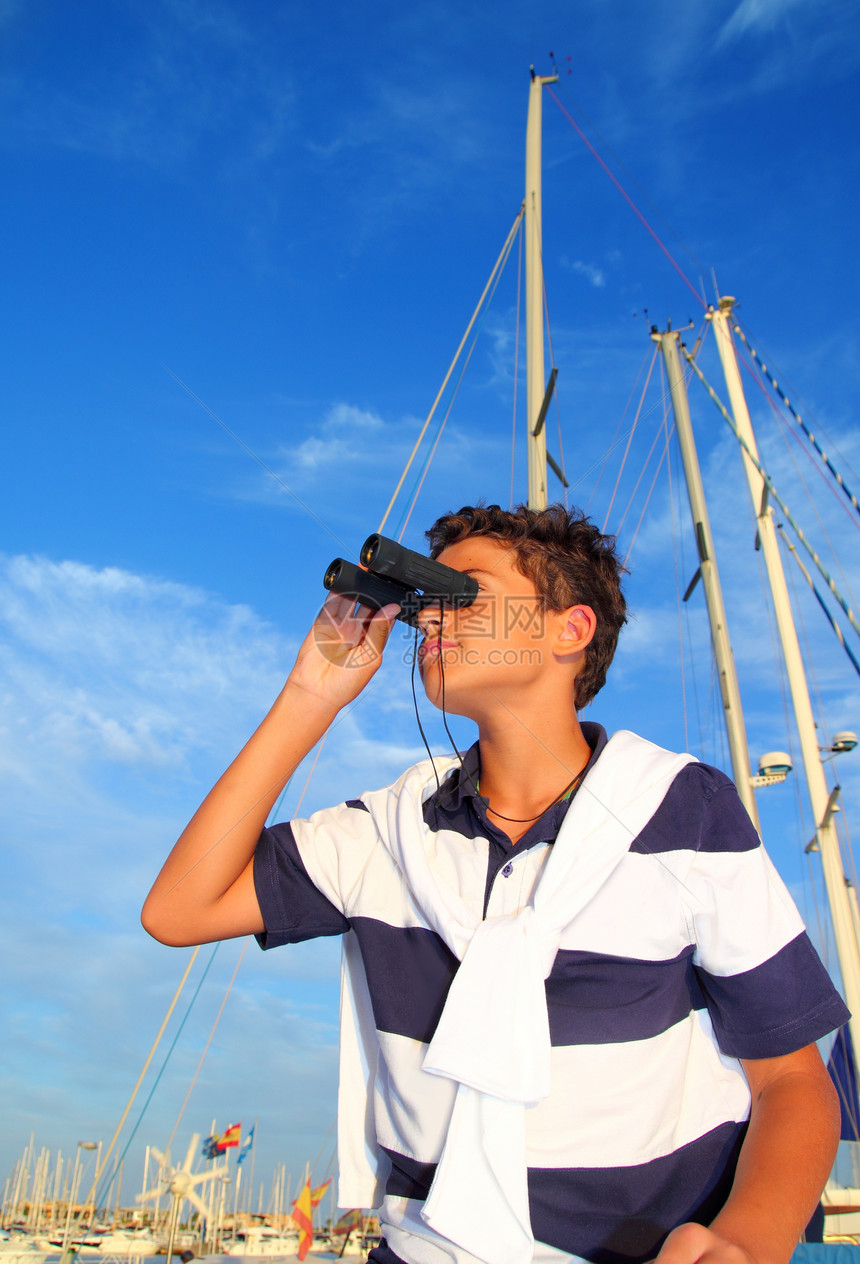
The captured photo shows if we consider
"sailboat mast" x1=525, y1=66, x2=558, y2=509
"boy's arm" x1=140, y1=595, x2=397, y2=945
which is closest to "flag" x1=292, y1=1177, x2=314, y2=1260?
"sailboat mast" x1=525, y1=66, x2=558, y2=509

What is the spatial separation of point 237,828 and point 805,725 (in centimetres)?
994

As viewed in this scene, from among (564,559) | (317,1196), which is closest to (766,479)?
(564,559)

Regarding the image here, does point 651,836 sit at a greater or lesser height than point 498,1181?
greater

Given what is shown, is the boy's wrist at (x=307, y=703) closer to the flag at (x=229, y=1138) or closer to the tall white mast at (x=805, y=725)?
the tall white mast at (x=805, y=725)

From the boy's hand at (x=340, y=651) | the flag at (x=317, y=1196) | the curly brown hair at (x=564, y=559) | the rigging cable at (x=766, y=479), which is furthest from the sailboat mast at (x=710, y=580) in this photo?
the flag at (x=317, y=1196)

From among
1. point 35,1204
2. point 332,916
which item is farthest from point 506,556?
point 35,1204

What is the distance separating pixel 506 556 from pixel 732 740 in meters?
8.12

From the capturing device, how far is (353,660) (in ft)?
6.16

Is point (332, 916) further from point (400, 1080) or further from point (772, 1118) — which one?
point (772, 1118)

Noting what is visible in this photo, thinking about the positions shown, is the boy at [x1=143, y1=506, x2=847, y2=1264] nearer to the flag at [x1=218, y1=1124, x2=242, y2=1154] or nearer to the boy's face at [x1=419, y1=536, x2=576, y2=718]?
the boy's face at [x1=419, y1=536, x2=576, y2=718]

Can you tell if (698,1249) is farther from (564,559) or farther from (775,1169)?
(564,559)

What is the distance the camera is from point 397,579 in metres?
1.68

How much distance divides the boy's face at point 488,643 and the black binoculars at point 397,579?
0.04 metres

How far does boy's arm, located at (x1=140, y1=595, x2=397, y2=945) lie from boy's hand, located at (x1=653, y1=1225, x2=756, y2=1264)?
98cm
